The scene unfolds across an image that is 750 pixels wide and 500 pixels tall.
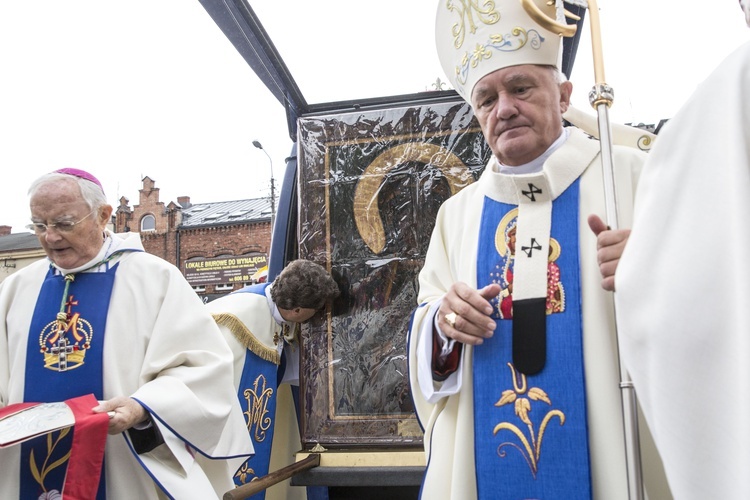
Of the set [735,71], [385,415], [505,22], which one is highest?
[505,22]

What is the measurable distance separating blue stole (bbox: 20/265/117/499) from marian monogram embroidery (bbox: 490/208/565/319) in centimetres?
159

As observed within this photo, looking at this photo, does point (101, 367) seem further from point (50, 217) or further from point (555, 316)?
point (555, 316)

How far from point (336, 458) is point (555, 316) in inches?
76.4

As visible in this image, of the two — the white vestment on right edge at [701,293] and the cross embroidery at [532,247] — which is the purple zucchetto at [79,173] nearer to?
the cross embroidery at [532,247]

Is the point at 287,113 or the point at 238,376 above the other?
the point at 287,113

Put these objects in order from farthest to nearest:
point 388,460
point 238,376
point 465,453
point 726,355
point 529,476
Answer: point 238,376
point 388,460
point 465,453
point 529,476
point 726,355

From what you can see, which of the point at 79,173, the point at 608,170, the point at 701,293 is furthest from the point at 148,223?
the point at 701,293

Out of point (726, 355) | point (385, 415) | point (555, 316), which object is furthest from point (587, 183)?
point (385, 415)

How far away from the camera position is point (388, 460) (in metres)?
3.28

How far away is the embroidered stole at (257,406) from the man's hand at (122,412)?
125 centimetres

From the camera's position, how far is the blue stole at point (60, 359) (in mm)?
2316

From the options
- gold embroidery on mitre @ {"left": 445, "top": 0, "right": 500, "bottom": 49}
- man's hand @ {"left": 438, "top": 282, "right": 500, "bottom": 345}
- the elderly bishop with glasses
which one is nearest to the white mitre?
gold embroidery on mitre @ {"left": 445, "top": 0, "right": 500, "bottom": 49}

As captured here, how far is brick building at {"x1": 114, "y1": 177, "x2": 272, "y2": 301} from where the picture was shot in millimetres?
31312

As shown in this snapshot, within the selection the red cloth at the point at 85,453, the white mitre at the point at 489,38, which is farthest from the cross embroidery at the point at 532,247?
the red cloth at the point at 85,453
